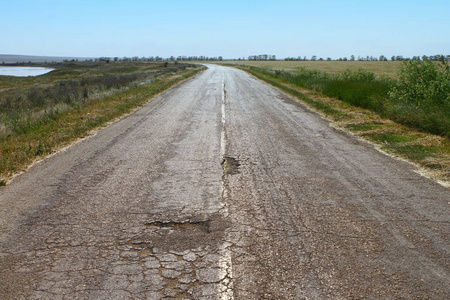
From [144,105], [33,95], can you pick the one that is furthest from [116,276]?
[33,95]

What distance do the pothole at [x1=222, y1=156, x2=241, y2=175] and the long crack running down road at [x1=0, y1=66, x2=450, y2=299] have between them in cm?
2

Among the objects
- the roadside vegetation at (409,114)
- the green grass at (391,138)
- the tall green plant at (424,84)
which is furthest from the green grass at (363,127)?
the tall green plant at (424,84)

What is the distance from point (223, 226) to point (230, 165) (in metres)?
2.57

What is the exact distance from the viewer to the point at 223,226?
14.0 ft

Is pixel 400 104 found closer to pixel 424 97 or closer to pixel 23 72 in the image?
pixel 424 97

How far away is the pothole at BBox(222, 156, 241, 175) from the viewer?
6402mm

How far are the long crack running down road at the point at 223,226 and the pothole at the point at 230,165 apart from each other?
19mm

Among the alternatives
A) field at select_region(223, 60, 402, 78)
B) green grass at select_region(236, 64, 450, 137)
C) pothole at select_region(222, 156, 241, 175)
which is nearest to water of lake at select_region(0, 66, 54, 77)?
field at select_region(223, 60, 402, 78)

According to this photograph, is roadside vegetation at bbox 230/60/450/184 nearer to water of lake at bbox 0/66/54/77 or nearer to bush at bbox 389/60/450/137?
bush at bbox 389/60/450/137

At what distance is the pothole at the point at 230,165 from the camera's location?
21.0ft

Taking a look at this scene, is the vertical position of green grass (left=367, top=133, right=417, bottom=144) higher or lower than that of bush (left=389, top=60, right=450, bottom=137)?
lower

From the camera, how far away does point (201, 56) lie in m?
199

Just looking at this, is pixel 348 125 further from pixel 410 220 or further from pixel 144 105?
pixel 144 105

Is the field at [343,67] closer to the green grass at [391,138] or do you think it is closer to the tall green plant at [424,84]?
the tall green plant at [424,84]
